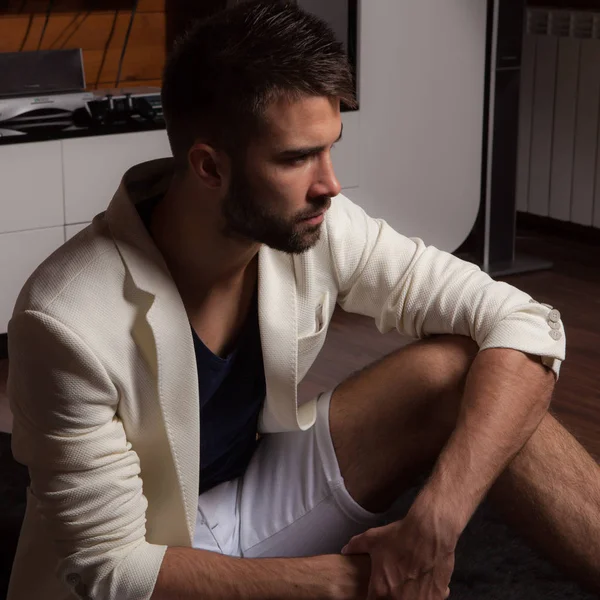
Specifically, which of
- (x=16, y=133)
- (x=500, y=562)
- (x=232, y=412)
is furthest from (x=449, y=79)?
(x=232, y=412)

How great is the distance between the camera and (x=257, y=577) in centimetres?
134

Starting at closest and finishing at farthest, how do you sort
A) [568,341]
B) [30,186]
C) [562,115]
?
[30,186], [568,341], [562,115]

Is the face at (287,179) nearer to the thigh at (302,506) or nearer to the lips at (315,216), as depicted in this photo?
the lips at (315,216)

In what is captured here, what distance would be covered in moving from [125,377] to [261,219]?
0.82ft

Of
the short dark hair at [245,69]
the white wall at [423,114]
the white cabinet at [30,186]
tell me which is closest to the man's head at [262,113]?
the short dark hair at [245,69]

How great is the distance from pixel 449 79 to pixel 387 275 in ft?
7.12

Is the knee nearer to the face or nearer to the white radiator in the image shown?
the face

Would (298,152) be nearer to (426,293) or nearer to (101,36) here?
(426,293)

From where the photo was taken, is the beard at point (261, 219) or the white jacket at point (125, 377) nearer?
the white jacket at point (125, 377)

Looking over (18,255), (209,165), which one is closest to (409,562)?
(209,165)

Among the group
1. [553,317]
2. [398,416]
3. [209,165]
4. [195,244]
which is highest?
[209,165]

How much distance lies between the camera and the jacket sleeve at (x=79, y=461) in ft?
4.06

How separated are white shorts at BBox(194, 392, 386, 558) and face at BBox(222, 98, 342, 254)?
0.34 metres

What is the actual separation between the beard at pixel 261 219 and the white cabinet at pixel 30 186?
5.70ft
